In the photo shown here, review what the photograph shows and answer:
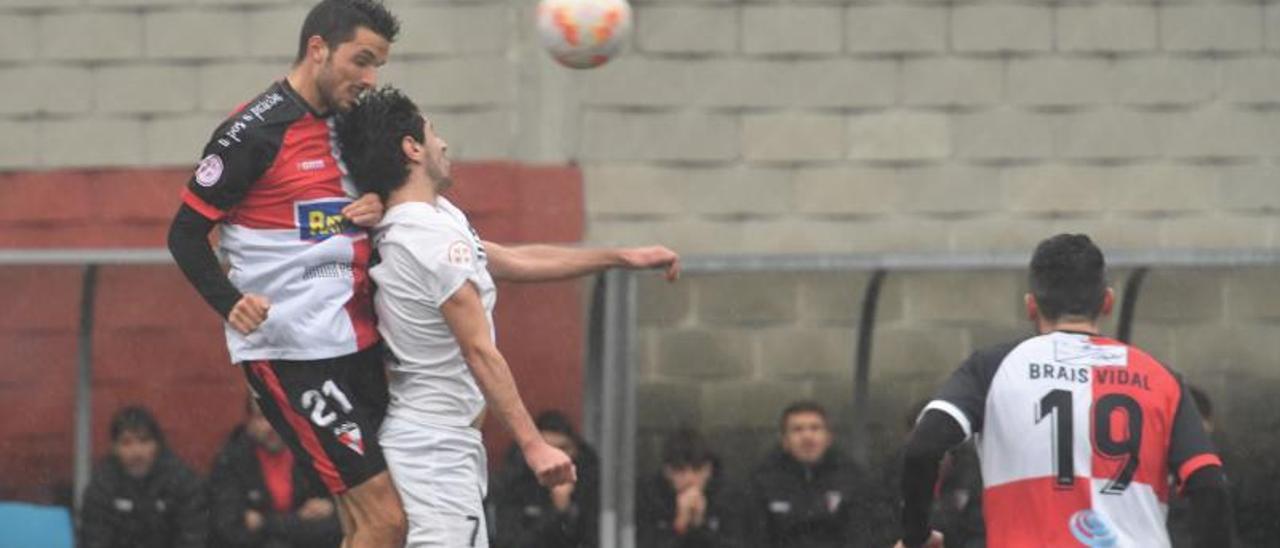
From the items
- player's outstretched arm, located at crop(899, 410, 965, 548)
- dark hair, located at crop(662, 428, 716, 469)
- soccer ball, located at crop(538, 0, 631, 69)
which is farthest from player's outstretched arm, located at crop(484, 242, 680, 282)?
dark hair, located at crop(662, 428, 716, 469)

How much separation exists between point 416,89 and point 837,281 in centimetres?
219

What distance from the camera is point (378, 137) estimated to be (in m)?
6.55

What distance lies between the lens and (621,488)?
1029 centimetres

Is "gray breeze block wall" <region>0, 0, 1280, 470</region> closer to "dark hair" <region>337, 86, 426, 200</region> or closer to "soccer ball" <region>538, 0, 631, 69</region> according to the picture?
"soccer ball" <region>538, 0, 631, 69</region>

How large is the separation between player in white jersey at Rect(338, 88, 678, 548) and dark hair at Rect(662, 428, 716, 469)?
394 cm

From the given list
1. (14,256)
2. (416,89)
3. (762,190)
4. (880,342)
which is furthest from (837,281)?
(14,256)

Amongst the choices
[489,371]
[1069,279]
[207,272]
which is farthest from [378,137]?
[1069,279]

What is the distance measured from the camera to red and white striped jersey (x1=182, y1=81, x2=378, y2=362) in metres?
6.58

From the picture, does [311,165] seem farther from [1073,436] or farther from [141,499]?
[141,499]

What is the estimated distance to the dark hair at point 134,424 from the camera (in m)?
10.8

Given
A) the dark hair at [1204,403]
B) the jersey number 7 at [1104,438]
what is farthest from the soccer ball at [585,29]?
the jersey number 7 at [1104,438]

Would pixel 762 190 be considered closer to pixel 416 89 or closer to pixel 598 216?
pixel 598 216

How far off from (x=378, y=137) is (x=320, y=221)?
0.88ft

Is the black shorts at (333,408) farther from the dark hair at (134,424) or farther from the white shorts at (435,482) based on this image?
the dark hair at (134,424)
